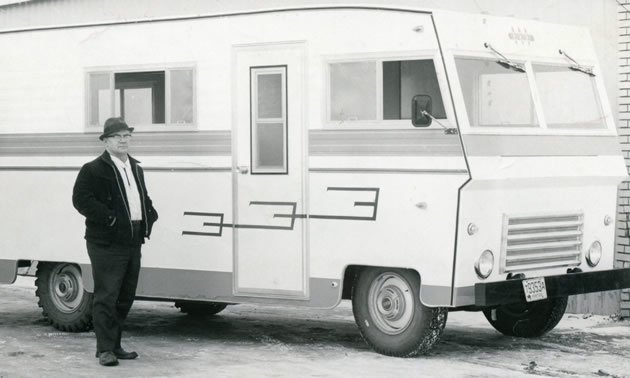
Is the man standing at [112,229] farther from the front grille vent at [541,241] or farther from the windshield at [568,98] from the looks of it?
the windshield at [568,98]

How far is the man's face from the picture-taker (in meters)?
10.2

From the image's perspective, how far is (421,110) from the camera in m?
10.0

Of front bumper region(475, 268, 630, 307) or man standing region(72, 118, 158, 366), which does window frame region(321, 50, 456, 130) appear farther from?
man standing region(72, 118, 158, 366)

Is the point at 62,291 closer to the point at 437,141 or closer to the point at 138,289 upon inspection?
the point at 138,289

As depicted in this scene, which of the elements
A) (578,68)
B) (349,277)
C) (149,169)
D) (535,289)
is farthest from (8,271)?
(578,68)

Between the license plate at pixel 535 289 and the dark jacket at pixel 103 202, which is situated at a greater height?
the dark jacket at pixel 103 202

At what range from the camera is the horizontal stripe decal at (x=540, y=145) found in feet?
33.0

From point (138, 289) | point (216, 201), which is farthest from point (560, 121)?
point (138, 289)

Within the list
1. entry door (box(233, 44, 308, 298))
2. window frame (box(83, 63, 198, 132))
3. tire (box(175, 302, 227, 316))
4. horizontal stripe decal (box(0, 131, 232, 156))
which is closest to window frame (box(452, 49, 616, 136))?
entry door (box(233, 44, 308, 298))

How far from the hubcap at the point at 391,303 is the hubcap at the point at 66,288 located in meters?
3.02

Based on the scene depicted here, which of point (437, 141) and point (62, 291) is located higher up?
point (437, 141)

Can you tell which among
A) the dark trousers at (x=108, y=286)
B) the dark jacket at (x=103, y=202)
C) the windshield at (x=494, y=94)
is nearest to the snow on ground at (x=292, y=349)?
the dark trousers at (x=108, y=286)

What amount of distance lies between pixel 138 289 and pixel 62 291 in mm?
950

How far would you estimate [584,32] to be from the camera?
11.3 meters
